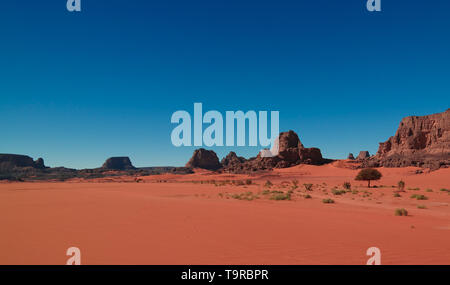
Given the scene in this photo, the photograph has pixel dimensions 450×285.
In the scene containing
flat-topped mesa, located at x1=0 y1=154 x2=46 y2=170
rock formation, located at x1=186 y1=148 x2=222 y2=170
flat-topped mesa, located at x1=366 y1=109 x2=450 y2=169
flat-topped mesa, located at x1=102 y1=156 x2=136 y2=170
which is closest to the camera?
flat-topped mesa, located at x1=366 y1=109 x2=450 y2=169

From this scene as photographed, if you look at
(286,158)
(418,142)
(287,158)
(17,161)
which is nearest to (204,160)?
(286,158)

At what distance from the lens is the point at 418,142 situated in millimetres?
83438

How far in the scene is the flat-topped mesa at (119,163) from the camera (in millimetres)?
176625

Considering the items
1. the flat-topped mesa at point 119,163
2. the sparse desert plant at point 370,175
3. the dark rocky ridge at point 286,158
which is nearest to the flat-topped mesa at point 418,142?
the dark rocky ridge at point 286,158

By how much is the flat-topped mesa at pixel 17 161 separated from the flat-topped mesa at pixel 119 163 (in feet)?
140

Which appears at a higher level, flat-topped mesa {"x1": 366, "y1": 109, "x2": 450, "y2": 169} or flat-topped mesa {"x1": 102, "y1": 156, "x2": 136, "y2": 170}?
flat-topped mesa {"x1": 366, "y1": 109, "x2": 450, "y2": 169}

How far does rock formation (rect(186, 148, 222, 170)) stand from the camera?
126812 millimetres

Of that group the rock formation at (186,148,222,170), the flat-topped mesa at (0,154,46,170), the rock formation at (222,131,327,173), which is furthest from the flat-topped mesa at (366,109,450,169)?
the flat-topped mesa at (0,154,46,170)

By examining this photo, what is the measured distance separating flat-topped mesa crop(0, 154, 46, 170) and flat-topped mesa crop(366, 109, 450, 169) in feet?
486

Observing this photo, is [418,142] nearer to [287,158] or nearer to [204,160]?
[287,158]

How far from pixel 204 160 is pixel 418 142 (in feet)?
274

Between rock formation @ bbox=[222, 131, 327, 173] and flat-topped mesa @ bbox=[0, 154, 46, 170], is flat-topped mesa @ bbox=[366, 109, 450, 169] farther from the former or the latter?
flat-topped mesa @ bbox=[0, 154, 46, 170]
